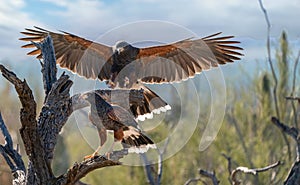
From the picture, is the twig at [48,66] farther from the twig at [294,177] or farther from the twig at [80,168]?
the twig at [294,177]

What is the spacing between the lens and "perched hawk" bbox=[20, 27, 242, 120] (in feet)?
11.9

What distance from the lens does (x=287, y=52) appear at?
6.73 meters

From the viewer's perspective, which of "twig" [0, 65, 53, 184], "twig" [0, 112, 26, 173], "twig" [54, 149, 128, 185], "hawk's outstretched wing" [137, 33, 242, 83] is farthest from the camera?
"hawk's outstretched wing" [137, 33, 242, 83]

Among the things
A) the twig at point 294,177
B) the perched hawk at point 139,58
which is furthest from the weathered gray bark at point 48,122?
the twig at point 294,177

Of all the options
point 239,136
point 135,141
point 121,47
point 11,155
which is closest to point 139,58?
point 121,47

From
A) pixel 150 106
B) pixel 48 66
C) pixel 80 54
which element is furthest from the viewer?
pixel 80 54

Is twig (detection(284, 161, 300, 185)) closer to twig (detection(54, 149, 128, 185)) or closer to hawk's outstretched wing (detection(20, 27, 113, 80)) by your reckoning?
hawk's outstretched wing (detection(20, 27, 113, 80))

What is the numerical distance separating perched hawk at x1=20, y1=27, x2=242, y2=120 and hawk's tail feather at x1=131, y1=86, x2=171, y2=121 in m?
0.01

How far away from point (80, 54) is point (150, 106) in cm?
92

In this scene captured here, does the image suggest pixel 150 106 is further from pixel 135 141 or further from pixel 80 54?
pixel 80 54

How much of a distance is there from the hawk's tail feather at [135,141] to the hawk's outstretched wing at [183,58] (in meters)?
0.82

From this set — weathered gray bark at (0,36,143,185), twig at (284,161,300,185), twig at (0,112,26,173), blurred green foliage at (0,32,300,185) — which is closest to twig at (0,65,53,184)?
weathered gray bark at (0,36,143,185)

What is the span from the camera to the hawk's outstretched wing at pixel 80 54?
3713 mm

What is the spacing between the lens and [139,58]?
148 inches
